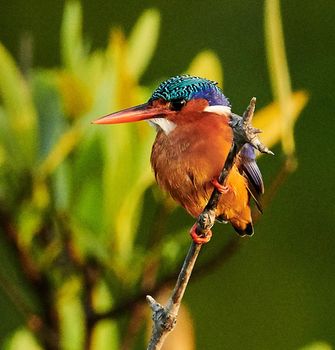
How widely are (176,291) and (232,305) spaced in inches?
62.3

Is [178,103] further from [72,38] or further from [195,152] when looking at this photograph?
[72,38]

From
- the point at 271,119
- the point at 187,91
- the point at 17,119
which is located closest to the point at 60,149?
the point at 17,119

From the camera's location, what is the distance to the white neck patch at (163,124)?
67cm

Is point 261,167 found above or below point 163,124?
below

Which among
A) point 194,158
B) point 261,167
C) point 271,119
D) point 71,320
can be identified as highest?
Answer: point 194,158

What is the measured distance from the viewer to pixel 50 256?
1062mm

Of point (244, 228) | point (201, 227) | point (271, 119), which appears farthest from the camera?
point (271, 119)

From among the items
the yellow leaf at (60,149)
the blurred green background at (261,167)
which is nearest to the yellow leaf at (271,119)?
the yellow leaf at (60,149)

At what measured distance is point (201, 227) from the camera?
0.64m

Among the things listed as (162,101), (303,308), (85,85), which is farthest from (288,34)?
(162,101)

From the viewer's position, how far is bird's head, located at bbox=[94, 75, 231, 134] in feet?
2.21

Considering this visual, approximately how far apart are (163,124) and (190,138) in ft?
0.06

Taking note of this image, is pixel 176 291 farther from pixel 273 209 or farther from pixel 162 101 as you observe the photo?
pixel 273 209

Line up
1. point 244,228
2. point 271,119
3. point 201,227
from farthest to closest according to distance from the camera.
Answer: point 271,119 < point 244,228 < point 201,227
